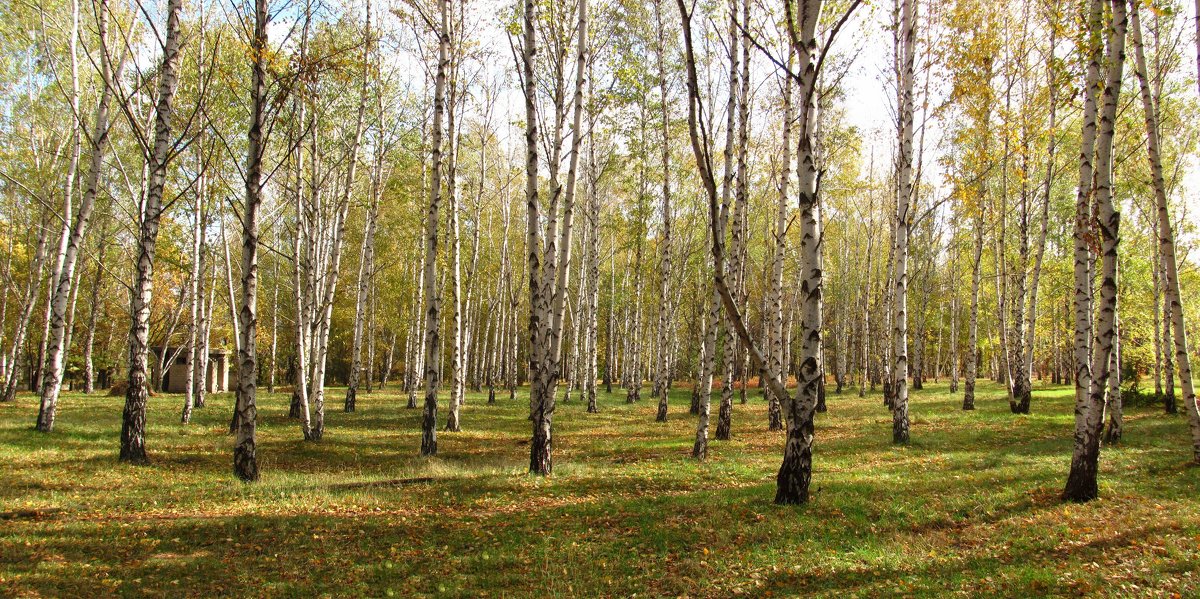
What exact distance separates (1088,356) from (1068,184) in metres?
24.4

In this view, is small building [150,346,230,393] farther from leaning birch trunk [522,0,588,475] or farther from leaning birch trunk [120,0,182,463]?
leaning birch trunk [522,0,588,475]

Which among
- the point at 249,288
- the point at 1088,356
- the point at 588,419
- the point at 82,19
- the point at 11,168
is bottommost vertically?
the point at 588,419

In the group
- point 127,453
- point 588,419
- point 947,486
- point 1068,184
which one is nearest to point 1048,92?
point 1068,184

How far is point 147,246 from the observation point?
9953mm

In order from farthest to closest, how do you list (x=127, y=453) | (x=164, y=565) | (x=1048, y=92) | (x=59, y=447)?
(x=1048, y=92), (x=59, y=447), (x=127, y=453), (x=164, y=565)

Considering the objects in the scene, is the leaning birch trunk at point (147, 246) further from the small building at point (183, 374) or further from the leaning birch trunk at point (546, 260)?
the small building at point (183, 374)

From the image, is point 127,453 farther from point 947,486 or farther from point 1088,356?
point 1088,356

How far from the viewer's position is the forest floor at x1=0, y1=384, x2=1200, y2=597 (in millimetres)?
5242

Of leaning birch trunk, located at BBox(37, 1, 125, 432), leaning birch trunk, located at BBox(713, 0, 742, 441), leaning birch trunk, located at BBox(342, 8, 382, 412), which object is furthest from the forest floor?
leaning birch trunk, located at BBox(342, 8, 382, 412)

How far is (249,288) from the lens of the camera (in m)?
9.09

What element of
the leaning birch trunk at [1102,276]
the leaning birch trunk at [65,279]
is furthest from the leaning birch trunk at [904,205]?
the leaning birch trunk at [65,279]

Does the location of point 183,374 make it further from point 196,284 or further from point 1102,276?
point 1102,276

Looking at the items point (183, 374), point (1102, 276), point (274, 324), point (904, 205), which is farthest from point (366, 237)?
point (183, 374)

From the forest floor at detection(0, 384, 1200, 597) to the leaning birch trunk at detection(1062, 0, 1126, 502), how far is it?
57 centimetres
